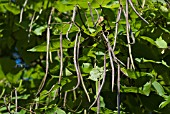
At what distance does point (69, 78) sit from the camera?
1.32 meters

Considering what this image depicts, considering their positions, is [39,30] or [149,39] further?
[39,30]

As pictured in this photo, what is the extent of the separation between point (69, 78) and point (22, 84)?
0.45 meters

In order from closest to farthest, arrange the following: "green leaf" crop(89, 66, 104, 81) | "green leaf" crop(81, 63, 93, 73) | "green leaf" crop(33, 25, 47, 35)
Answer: "green leaf" crop(89, 66, 104, 81), "green leaf" crop(81, 63, 93, 73), "green leaf" crop(33, 25, 47, 35)

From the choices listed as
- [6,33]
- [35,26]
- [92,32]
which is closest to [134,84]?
[92,32]

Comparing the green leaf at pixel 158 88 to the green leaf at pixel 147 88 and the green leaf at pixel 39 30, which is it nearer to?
the green leaf at pixel 147 88

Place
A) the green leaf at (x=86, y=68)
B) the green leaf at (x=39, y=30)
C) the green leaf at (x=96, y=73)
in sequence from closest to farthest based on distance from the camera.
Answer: the green leaf at (x=96, y=73), the green leaf at (x=86, y=68), the green leaf at (x=39, y=30)

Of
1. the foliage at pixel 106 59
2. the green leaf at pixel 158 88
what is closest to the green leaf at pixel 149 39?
the foliage at pixel 106 59

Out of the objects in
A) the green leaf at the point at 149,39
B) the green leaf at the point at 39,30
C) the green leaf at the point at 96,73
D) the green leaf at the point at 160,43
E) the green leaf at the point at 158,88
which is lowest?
the green leaf at the point at 158,88

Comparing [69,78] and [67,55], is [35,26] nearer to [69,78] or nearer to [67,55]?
[67,55]

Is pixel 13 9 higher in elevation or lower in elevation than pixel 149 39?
higher

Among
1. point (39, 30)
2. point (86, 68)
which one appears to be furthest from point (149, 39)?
point (39, 30)

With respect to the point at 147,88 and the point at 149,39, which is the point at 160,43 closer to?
the point at 149,39

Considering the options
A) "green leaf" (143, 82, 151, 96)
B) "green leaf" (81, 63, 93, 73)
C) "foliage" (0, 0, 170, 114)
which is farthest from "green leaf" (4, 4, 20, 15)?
"green leaf" (143, 82, 151, 96)

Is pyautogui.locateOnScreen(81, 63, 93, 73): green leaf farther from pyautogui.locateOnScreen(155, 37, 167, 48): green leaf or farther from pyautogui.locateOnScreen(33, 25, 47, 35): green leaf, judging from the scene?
pyautogui.locateOnScreen(33, 25, 47, 35): green leaf
